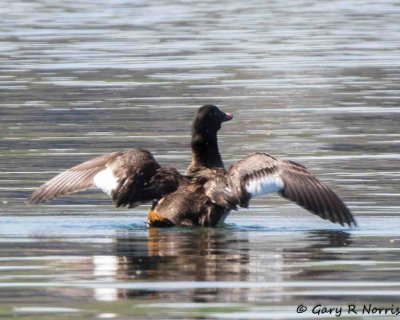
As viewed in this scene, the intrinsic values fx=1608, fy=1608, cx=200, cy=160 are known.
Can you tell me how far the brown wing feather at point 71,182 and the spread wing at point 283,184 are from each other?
136cm

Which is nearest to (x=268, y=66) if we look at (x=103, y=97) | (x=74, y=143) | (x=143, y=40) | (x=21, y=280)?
(x=103, y=97)

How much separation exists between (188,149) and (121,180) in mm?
4570

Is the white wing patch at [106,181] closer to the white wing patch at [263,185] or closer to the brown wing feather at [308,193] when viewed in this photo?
the white wing patch at [263,185]

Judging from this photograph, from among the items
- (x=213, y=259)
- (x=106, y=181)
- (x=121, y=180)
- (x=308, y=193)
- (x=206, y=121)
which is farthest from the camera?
(x=206, y=121)

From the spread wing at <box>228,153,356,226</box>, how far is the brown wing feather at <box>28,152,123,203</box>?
4.47 feet

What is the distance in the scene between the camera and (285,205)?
605 inches

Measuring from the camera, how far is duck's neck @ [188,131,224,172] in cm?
1518

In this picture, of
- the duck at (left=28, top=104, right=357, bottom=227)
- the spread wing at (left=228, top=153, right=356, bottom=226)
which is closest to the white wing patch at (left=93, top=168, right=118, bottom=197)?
the duck at (left=28, top=104, right=357, bottom=227)

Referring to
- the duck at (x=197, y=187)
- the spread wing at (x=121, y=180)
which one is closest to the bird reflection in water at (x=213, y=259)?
the duck at (x=197, y=187)

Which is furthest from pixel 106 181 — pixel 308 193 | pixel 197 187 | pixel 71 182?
pixel 308 193

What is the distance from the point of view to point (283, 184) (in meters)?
14.0

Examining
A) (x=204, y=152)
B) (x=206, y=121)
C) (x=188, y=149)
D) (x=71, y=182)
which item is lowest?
(x=188, y=149)

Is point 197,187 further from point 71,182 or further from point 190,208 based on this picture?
point 71,182

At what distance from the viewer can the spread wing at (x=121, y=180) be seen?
1430cm
